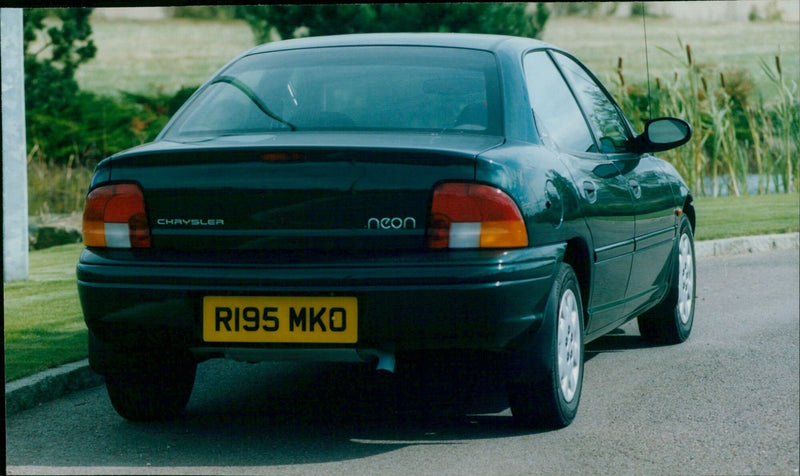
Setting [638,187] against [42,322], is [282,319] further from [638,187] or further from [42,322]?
[42,322]

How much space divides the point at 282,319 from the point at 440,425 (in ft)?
3.52

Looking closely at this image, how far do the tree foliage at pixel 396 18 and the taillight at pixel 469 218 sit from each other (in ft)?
56.0

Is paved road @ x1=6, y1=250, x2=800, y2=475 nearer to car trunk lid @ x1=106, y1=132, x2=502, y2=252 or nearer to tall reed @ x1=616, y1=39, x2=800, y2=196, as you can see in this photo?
car trunk lid @ x1=106, y1=132, x2=502, y2=252

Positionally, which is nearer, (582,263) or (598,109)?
(582,263)

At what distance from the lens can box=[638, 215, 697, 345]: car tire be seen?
6922 millimetres

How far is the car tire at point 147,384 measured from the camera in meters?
5.00

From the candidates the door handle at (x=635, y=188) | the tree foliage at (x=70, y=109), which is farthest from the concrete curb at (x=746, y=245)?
the tree foliage at (x=70, y=109)

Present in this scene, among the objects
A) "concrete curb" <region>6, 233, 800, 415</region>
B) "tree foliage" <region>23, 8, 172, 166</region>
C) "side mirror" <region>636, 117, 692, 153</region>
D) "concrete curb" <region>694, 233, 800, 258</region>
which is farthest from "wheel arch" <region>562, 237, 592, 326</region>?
"tree foliage" <region>23, 8, 172, 166</region>

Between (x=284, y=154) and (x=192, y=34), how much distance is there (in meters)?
36.8

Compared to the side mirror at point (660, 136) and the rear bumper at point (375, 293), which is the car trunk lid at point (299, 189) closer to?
the rear bumper at point (375, 293)

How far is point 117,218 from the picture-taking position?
184 inches

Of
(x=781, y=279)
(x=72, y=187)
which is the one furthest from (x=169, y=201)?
(x=72, y=187)

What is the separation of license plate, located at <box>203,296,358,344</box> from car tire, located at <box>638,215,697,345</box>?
3.02 m

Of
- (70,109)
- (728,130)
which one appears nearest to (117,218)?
(728,130)
